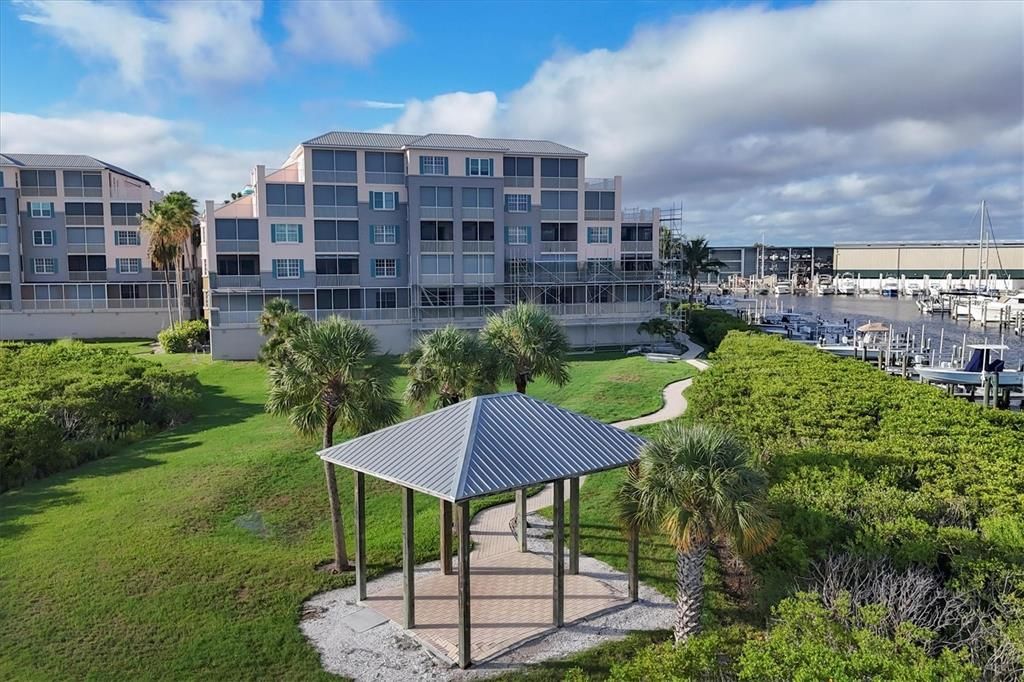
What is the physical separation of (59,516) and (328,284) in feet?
106

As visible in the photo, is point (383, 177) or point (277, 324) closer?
point (277, 324)

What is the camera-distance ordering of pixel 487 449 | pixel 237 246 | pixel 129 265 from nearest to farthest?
→ pixel 487 449, pixel 237 246, pixel 129 265

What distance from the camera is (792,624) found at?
10.3 meters

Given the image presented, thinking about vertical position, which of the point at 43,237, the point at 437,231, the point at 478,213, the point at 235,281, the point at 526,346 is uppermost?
the point at 478,213

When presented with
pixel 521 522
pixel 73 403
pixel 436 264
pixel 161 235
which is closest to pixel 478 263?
pixel 436 264

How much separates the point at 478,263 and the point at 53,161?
39.2 m

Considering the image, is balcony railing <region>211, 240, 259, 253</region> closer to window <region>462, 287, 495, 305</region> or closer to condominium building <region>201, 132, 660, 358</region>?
condominium building <region>201, 132, 660, 358</region>

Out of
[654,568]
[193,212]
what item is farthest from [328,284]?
[654,568]

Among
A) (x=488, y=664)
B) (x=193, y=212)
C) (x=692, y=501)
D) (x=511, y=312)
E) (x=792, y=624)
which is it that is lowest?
(x=488, y=664)

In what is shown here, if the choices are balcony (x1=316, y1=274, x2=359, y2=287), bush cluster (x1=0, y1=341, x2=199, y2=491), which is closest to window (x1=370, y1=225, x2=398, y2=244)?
balcony (x1=316, y1=274, x2=359, y2=287)

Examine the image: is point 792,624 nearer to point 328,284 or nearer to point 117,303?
point 328,284

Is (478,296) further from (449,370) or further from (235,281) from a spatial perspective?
(449,370)

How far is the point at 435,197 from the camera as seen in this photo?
177 ft

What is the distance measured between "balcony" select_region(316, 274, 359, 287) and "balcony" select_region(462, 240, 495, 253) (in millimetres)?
8365
